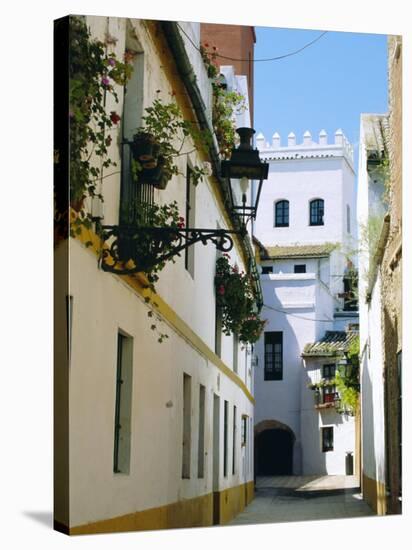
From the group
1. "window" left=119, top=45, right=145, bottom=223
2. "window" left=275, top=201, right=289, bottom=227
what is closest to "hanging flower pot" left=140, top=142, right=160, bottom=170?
"window" left=119, top=45, right=145, bottom=223

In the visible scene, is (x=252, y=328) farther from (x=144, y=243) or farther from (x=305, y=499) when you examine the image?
(x=144, y=243)

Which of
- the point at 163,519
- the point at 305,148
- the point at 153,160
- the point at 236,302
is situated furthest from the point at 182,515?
the point at 305,148

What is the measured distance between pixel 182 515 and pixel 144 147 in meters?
2.72

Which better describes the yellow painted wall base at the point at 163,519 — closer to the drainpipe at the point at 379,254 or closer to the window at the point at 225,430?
the window at the point at 225,430

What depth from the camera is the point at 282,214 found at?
9219 millimetres

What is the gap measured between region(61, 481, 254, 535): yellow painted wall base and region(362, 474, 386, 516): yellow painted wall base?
91 cm

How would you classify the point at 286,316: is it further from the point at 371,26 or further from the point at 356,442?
the point at 371,26

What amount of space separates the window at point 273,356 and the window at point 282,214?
0.91 metres

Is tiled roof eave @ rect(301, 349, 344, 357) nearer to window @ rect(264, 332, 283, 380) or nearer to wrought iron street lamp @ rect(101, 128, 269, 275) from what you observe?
window @ rect(264, 332, 283, 380)

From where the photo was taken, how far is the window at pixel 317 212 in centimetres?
936

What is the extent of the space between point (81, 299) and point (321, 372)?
2.89 meters

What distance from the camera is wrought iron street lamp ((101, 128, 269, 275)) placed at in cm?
741

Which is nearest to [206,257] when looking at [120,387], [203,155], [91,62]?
[203,155]

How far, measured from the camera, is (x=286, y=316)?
9172 millimetres
